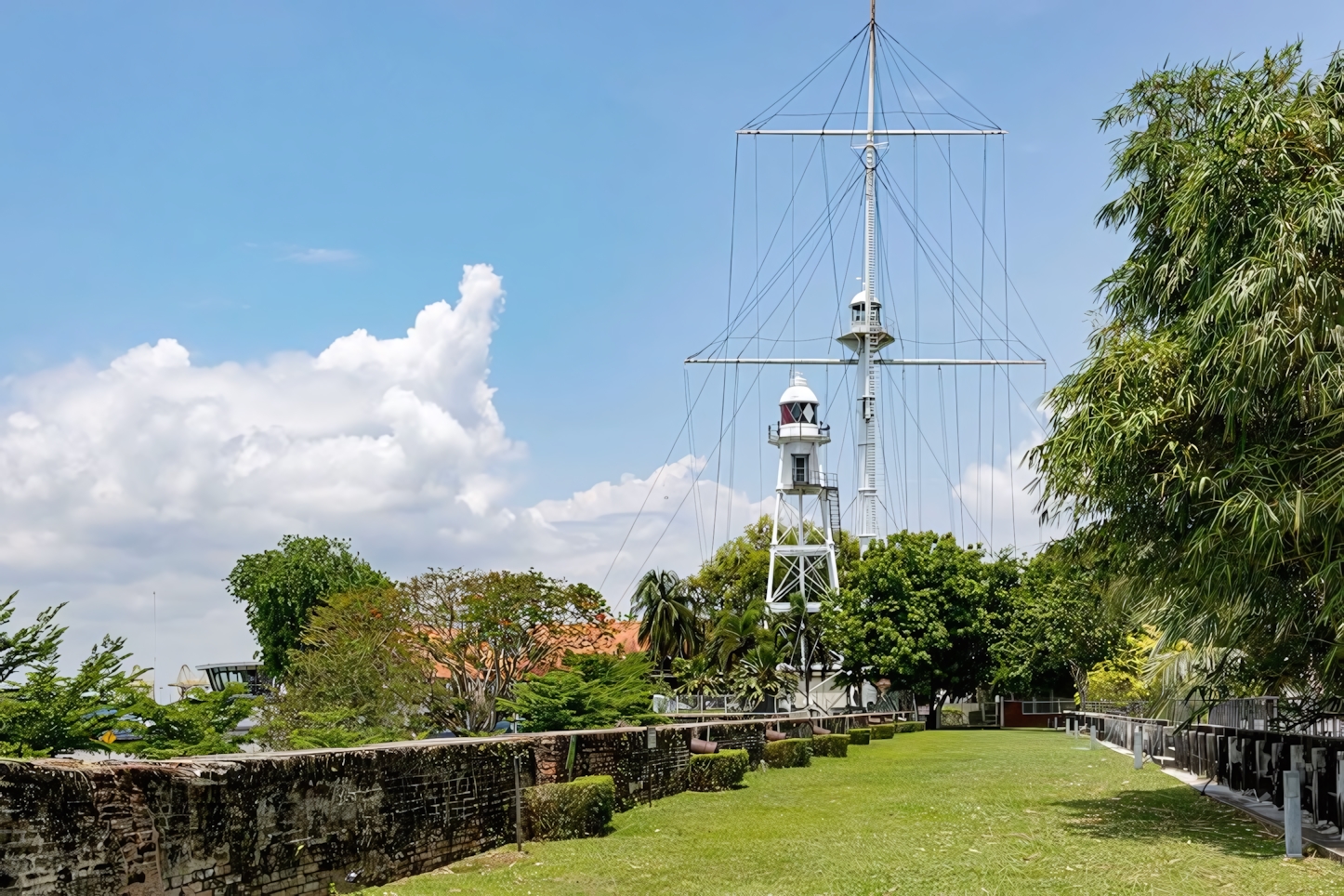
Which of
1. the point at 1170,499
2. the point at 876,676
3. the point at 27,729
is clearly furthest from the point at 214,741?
the point at 876,676

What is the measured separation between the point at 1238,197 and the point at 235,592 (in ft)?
199

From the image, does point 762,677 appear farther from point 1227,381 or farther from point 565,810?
point 1227,381

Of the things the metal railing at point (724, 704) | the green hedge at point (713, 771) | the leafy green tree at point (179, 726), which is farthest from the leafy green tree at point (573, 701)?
the metal railing at point (724, 704)

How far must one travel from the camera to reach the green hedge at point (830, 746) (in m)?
31.8

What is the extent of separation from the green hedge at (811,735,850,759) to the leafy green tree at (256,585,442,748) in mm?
9594

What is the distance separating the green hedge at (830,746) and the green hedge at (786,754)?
2.82 meters

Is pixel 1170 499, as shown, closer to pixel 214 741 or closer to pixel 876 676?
pixel 214 741

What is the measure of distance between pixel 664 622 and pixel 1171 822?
46921 mm

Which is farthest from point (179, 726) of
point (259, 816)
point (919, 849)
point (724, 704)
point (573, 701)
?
point (724, 704)

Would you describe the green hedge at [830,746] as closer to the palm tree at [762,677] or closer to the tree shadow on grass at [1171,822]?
the tree shadow on grass at [1171,822]

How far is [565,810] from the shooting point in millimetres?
13719

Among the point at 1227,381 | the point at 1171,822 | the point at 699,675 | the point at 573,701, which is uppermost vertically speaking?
the point at 1227,381

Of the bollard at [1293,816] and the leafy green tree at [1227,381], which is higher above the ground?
the leafy green tree at [1227,381]

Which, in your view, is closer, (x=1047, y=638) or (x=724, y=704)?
(x=1047, y=638)
